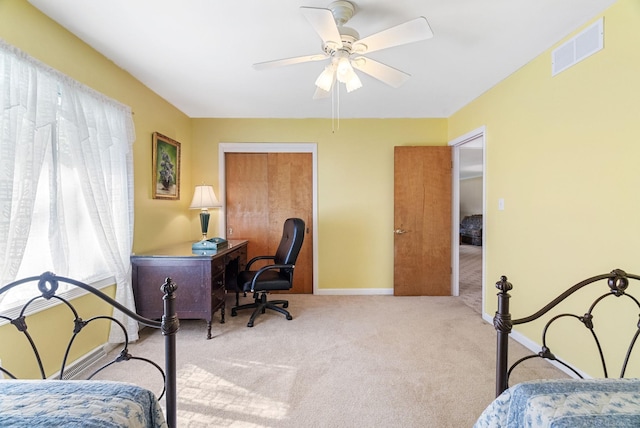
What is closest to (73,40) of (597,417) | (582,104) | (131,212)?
(131,212)

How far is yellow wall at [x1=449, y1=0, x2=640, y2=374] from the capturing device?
1.68 m

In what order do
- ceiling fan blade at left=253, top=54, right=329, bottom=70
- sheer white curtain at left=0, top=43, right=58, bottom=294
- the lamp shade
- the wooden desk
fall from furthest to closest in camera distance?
the lamp shade → the wooden desk → ceiling fan blade at left=253, top=54, right=329, bottom=70 → sheer white curtain at left=0, top=43, right=58, bottom=294

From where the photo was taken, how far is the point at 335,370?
2.09 m

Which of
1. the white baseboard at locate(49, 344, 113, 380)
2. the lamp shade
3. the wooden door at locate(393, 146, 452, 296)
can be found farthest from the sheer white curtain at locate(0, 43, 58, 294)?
the wooden door at locate(393, 146, 452, 296)

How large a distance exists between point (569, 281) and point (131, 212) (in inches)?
136

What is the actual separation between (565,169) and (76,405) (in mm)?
2892

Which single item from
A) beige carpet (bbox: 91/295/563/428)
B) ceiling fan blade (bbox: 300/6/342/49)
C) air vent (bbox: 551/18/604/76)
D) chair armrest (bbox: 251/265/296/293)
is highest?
air vent (bbox: 551/18/604/76)

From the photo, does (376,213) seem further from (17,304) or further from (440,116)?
(17,304)

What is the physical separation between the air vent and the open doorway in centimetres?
100

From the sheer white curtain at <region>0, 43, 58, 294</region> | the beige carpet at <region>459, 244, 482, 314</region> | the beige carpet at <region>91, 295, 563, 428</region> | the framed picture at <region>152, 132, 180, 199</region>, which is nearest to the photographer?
the sheer white curtain at <region>0, 43, 58, 294</region>

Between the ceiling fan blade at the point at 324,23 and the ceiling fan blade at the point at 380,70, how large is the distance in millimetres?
216

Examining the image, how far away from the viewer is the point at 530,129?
94.8 inches

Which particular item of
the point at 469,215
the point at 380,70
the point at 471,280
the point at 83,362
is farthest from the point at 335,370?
the point at 469,215

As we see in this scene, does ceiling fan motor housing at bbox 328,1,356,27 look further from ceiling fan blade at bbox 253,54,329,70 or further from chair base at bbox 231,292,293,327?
chair base at bbox 231,292,293,327
